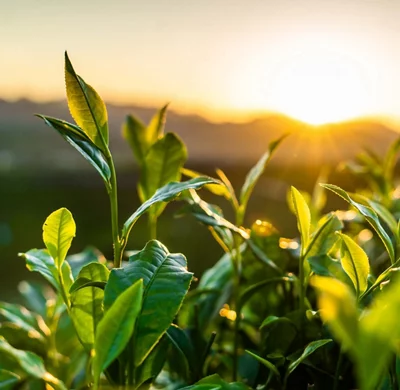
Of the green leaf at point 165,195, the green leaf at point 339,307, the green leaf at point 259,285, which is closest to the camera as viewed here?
the green leaf at point 339,307

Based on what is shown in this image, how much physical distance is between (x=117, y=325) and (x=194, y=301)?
14.2 inches

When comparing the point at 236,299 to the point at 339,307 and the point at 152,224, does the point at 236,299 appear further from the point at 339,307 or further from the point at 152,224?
the point at 339,307

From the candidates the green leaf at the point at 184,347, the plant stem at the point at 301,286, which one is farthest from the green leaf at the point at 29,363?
the plant stem at the point at 301,286

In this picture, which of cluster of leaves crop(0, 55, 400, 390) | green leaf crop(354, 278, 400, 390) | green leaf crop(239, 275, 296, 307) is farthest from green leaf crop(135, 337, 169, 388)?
green leaf crop(354, 278, 400, 390)

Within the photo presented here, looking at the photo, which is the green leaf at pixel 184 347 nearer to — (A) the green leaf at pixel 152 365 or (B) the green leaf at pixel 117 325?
(A) the green leaf at pixel 152 365

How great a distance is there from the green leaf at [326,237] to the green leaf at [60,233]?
210 millimetres

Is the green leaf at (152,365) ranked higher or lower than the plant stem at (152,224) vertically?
lower

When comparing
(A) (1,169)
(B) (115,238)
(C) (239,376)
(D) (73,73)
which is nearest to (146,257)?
(B) (115,238)

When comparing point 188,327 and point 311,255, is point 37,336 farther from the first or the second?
point 311,255

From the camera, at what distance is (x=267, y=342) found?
0.54 metres

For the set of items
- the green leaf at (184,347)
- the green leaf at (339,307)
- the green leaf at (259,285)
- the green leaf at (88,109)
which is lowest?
the green leaf at (184,347)

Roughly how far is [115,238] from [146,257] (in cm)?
5

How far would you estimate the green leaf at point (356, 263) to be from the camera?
16.6 inches

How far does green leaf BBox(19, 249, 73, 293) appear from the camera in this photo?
1.59 feet
